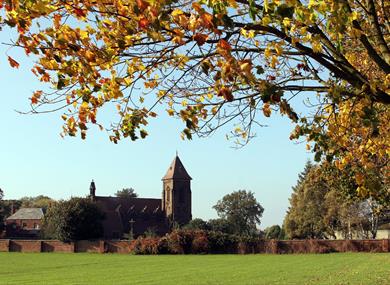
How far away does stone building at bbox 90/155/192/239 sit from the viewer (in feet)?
338

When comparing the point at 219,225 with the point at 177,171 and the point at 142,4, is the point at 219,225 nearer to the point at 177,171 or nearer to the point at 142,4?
the point at 177,171

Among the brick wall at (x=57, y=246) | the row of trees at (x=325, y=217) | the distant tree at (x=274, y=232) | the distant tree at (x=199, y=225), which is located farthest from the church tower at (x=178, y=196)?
the brick wall at (x=57, y=246)

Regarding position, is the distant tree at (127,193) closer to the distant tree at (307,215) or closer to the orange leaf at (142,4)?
the distant tree at (307,215)

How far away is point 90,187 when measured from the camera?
10288 centimetres

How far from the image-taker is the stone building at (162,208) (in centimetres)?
10288

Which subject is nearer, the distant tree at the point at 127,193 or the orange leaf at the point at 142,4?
the orange leaf at the point at 142,4

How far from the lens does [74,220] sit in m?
59.6

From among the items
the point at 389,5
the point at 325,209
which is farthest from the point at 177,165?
the point at 389,5

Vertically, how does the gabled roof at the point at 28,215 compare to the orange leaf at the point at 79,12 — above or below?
above

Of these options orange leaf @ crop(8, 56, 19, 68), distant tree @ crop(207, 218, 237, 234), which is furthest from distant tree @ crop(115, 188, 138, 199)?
orange leaf @ crop(8, 56, 19, 68)

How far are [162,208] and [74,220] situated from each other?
50.2m

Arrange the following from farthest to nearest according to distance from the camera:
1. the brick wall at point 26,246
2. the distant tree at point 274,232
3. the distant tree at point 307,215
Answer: the distant tree at point 274,232 < the distant tree at point 307,215 < the brick wall at point 26,246

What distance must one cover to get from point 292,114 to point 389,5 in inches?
128

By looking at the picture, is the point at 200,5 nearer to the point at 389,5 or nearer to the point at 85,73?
the point at 85,73
